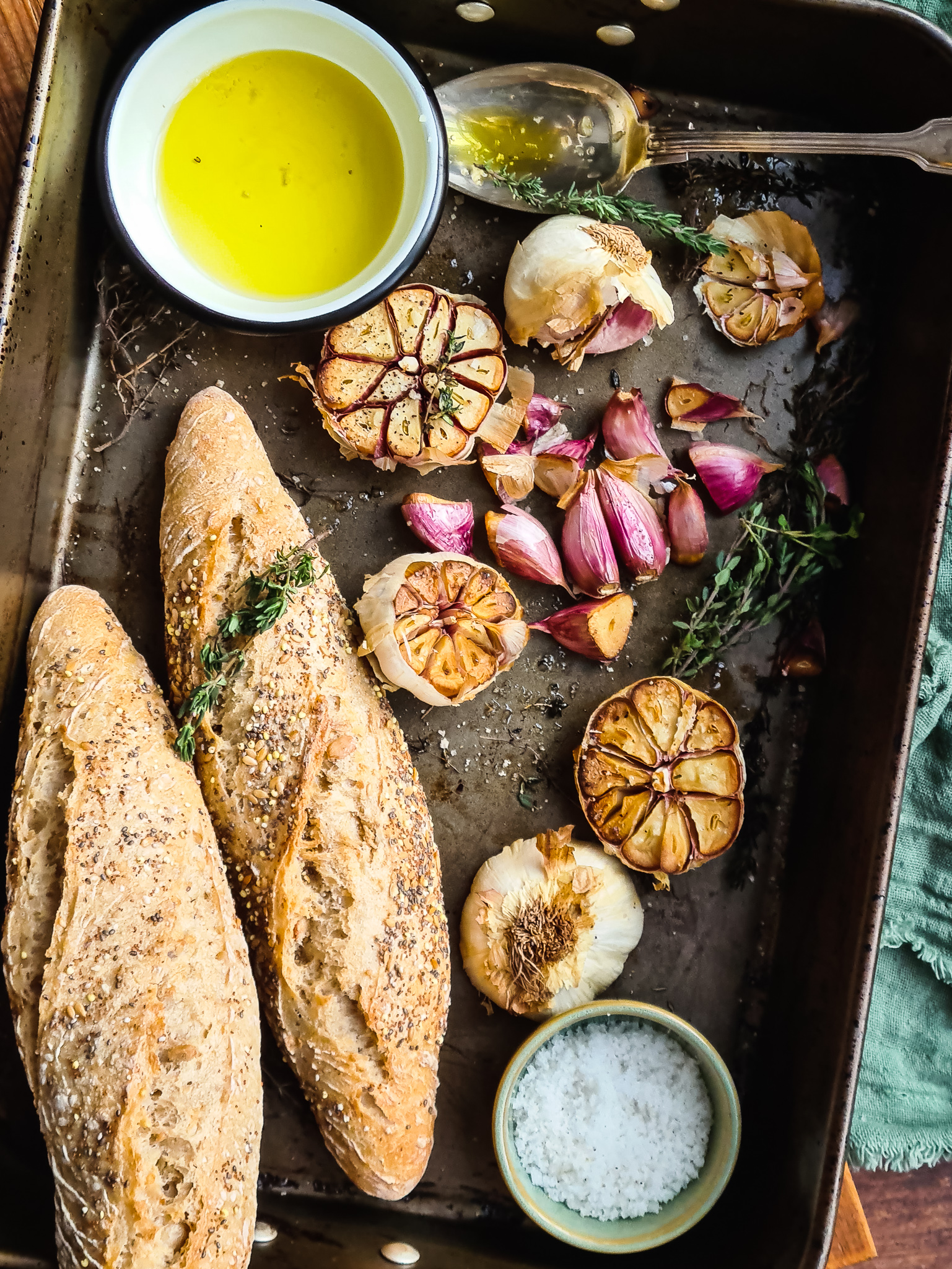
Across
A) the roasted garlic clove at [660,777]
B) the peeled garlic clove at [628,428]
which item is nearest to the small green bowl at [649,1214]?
the roasted garlic clove at [660,777]

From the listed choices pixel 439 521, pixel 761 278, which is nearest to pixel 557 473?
pixel 439 521

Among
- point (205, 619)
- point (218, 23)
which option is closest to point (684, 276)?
point (218, 23)

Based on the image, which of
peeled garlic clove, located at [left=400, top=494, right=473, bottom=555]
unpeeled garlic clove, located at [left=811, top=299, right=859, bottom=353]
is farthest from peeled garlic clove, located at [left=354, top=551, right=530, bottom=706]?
unpeeled garlic clove, located at [left=811, top=299, right=859, bottom=353]

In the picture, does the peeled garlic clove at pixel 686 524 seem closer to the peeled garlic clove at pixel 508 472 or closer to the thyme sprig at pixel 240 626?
the peeled garlic clove at pixel 508 472

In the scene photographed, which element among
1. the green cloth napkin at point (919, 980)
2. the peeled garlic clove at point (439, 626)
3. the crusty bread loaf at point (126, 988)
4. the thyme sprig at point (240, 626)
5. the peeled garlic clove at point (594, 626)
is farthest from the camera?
the green cloth napkin at point (919, 980)

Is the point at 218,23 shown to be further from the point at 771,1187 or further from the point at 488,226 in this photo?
the point at 771,1187

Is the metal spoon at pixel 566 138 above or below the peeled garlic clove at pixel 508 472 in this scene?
above
